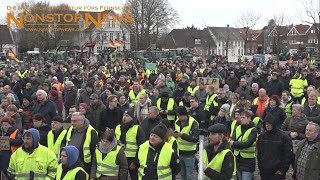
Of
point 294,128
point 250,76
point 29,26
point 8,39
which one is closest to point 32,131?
point 294,128

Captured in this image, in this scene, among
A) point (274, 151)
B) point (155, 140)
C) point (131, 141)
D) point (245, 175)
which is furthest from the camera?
point (131, 141)

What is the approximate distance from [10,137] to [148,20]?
5811 cm

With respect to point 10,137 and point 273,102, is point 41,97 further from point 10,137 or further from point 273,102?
point 273,102

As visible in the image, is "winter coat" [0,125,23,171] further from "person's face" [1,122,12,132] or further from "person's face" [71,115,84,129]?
"person's face" [71,115,84,129]

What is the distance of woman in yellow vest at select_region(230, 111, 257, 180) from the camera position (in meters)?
7.40

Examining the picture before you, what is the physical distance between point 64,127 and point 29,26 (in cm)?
5677

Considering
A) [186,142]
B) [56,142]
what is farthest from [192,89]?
[56,142]

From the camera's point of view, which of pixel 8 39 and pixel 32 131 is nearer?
pixel 32 131

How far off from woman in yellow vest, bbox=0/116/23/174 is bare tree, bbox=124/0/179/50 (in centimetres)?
5537

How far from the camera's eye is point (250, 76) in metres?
18.1

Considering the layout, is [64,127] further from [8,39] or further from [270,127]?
[8,39]

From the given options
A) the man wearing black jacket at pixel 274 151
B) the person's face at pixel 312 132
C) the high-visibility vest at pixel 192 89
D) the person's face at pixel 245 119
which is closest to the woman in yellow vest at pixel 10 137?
the person's face at pixel 245 119

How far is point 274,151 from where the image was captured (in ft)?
22.9

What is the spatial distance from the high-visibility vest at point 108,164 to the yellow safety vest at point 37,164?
0.60 metres
